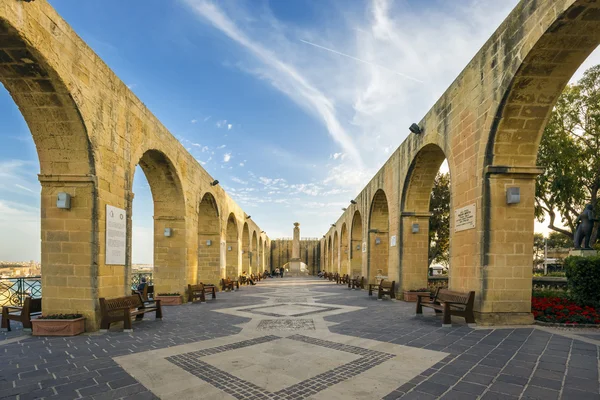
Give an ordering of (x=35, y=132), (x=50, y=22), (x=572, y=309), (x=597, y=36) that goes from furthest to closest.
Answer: (x=572, y=309) → (x=35, y=132) → (x=50, y=22) → (x=597, y=36)

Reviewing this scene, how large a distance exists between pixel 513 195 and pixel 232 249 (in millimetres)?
17909

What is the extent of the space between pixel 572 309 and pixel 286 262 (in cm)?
4571

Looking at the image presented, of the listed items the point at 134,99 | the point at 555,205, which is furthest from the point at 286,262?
the point at 134,99

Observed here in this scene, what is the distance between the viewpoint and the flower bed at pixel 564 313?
6.45 metres

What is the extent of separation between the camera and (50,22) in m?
5.54

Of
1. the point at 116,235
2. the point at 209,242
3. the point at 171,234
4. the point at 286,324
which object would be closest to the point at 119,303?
the point at 116,235

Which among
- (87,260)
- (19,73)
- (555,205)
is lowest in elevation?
(87,260)

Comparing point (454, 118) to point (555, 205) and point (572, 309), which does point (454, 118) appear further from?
point (555, 205)

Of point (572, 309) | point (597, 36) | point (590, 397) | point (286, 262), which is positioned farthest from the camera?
point (286, 262)

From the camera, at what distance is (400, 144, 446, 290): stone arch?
39.0ft

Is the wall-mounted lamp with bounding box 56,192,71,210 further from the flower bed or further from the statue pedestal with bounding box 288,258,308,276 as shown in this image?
the statue pedestal with bounding box 288,258,308,276

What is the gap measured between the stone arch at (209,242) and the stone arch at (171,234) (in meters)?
3.84

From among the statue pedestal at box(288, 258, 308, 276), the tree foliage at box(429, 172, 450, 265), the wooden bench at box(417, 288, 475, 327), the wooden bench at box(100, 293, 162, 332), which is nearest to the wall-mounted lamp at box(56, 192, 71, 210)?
the wooden bench at box(100, 293, 162, 332)

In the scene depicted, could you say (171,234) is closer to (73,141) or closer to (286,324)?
(73,141)
